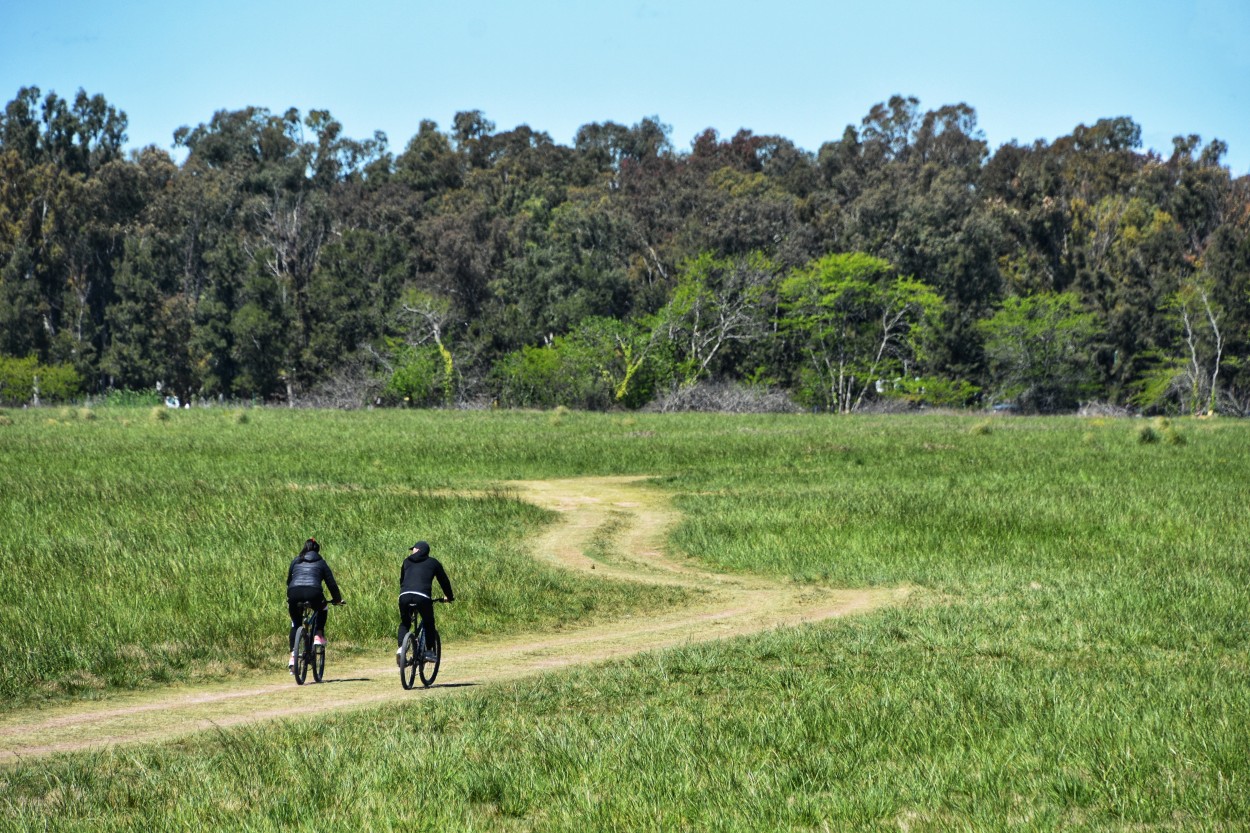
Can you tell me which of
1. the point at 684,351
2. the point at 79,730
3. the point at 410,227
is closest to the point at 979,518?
the point at 79,730

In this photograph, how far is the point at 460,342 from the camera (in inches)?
2965

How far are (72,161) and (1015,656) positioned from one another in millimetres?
89293

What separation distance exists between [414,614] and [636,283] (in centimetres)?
7199

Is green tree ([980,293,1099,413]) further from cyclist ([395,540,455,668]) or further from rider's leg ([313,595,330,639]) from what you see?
cyclist ([395,540,455,668])

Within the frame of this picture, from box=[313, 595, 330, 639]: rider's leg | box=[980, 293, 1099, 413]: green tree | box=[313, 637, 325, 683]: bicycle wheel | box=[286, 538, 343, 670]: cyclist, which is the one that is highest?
box=[980, 293, 1099, 413]: green tree

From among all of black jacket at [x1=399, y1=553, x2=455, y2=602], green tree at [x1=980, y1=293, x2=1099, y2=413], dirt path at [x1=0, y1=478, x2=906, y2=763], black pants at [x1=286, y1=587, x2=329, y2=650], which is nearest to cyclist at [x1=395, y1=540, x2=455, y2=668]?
black jacket at [x1=399, y1=553, x2=455, y2=602]

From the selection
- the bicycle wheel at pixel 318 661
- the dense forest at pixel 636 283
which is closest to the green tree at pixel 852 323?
the dense forest at pixel 636 283

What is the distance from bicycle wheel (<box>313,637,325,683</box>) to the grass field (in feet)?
4.94

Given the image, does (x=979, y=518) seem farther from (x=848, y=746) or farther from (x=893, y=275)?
(x=893, y=275)

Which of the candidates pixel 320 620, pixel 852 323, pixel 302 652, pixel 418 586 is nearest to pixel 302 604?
pixel 320 620

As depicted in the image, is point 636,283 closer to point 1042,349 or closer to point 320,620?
point 1042,349

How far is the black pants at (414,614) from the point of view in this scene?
11.3 meters

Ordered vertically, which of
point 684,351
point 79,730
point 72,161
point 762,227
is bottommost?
point 79,730

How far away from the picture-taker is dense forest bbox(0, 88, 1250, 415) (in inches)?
2835
